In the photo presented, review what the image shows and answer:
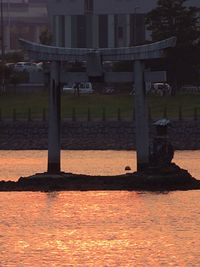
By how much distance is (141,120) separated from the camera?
34438 mm

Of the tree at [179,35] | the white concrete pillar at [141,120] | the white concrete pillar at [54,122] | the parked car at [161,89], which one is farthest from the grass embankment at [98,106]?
the white concrete pillar at [54,122]

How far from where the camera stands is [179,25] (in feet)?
299

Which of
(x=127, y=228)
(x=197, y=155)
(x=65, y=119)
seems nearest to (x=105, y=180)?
(x=127, y=228)

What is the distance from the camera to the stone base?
103 ft

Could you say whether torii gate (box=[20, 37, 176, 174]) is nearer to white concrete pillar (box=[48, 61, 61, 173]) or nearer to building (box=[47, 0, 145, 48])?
white concrete pillar (box=[48, 61, 61, 173])

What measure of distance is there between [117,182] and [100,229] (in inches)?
318

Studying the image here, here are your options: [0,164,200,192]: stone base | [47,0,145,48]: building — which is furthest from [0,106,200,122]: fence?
[47,0,145,48]: building

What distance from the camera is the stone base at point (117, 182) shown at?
3138cm

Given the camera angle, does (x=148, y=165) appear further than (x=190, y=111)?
No

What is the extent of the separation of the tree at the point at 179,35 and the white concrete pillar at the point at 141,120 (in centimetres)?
5327

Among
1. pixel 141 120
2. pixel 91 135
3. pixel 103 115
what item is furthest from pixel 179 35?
pixel 141 120

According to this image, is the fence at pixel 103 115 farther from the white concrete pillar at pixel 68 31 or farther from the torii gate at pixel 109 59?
the white concrete pillar at pixel 68 31

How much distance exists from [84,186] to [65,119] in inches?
1660

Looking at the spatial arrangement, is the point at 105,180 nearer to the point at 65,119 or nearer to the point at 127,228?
the point at 127,228
